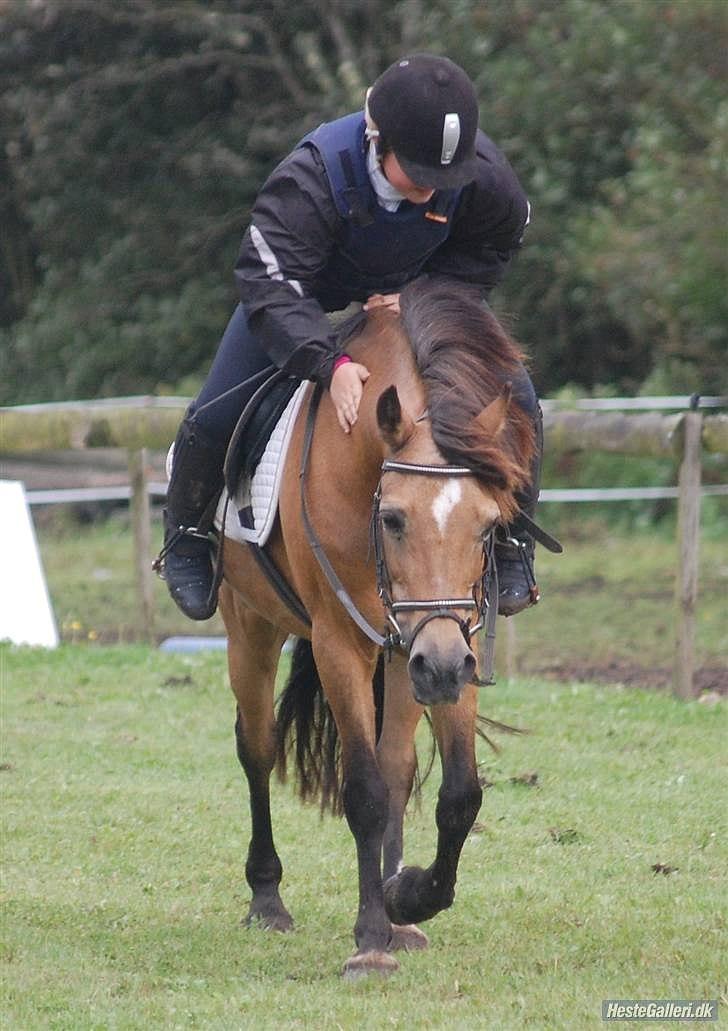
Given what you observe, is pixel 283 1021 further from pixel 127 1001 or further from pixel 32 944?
pixel 32 944

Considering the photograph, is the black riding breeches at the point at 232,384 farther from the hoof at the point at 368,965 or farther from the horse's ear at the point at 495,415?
the hoof at the point at 368,965

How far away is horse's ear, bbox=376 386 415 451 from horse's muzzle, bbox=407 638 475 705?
→ 556 millimetres

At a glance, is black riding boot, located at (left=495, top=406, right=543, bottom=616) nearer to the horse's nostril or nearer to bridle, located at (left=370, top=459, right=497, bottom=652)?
bridle, located at (left=370, top=459, right=497, bottom=652)

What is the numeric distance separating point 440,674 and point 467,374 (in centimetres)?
84

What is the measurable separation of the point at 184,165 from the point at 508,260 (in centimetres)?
1419

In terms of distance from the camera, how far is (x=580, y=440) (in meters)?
8.61

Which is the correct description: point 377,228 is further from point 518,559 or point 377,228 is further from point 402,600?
point 402,600

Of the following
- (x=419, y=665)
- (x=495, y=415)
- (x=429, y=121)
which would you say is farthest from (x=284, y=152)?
(x=419, y=665)

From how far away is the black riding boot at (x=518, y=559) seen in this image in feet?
15.7

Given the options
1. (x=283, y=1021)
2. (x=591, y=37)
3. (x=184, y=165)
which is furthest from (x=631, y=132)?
(x=283, y=1021)

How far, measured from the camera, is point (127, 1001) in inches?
173

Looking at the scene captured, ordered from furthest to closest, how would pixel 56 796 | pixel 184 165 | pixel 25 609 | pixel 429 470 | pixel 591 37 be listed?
1. pixel 184 165
2. pixel 591 37
3. pixel 25 609
4. pixel 56 796
5. pixel 429 470

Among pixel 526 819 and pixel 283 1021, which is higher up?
pixel 283 1021

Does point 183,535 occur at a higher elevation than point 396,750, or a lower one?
higher
